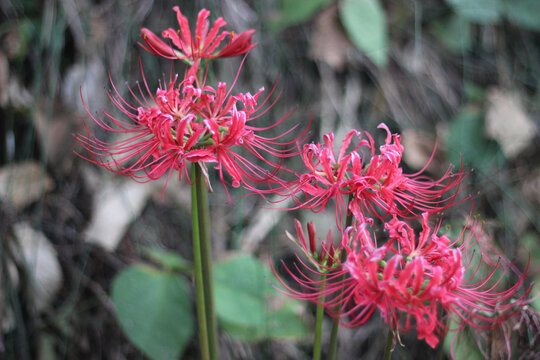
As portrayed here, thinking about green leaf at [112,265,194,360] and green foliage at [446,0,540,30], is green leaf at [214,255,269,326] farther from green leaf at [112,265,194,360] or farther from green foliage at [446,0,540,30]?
green foliage at [446,0,540,30]

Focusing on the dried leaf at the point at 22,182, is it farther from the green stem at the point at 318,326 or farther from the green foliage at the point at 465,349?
the green foliage at the point at 465,349

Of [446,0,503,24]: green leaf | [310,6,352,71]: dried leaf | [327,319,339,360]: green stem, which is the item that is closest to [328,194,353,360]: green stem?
[327,319,339,360]: green stem

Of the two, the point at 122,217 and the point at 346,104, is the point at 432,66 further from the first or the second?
the point at 122,217

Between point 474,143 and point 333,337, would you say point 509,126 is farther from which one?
point 333,337

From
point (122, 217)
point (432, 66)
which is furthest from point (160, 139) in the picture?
point (432, 66)

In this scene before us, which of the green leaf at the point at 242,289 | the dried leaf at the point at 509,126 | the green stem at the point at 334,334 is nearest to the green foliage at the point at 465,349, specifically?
the green stem at the point at 334,334

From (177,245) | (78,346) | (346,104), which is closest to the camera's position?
(78,346)

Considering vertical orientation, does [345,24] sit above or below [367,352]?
above
